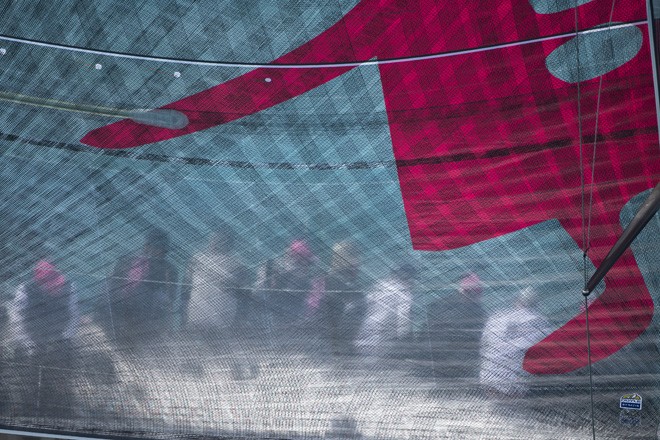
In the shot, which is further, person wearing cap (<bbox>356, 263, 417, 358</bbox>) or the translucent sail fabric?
person wearing cap (<bbox>356, 263, 417, 358</bbox>)

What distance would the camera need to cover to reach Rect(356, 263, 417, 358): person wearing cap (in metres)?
1.93

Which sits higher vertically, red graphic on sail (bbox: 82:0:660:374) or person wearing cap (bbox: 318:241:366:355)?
red graphic on sail (bbox: 82:0:660:374)

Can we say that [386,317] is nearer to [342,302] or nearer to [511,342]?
[342,302]

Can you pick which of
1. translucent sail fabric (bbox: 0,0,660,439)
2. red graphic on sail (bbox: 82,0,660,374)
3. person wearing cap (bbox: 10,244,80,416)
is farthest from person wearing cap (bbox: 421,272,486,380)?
person wearing cap (bbox: 10,244,80,416)

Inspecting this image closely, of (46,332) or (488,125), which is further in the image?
(46,332)

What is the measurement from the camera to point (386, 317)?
6.38ft

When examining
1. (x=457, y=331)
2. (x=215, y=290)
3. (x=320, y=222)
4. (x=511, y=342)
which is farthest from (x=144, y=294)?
(x=511, y=342)

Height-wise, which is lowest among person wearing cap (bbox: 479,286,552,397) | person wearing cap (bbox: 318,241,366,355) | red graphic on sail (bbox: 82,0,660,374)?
person wearing cap (bbox: 479,286,552,397)

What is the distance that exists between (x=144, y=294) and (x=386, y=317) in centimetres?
61

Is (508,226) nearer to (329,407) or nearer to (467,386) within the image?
(467,386)

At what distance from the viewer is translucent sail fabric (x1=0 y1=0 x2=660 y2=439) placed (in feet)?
5.84

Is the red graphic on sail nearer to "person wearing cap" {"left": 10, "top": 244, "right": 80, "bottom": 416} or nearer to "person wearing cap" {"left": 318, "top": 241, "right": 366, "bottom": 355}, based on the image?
"person wearing cap" {"left": 318, "top": 241, "right": 366, "bottom": 355}

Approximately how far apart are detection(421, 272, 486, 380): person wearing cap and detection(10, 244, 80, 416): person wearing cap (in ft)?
2.96

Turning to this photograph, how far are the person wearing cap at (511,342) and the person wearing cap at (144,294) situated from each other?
80 cm
